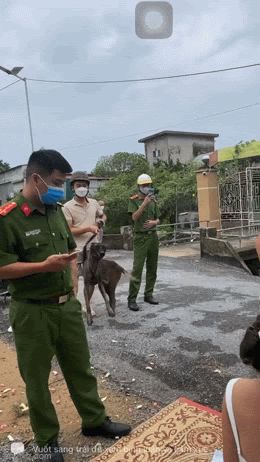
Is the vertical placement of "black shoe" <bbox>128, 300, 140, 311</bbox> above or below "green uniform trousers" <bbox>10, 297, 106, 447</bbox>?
below

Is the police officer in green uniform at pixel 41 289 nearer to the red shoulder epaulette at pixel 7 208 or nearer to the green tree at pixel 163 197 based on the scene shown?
the red shoulder epaulette at pixel 7 208

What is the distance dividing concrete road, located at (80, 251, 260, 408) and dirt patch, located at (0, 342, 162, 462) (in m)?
0.15

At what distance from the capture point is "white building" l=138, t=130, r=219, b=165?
28203 millimetres

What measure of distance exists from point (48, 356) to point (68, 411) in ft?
3.03

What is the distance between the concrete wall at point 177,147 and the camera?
28.2 metres

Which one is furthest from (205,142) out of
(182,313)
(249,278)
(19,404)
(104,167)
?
(19,404)

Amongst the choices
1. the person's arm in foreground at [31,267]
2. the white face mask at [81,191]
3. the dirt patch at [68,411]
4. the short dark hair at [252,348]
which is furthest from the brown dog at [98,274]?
the short dark hair at [252,348]

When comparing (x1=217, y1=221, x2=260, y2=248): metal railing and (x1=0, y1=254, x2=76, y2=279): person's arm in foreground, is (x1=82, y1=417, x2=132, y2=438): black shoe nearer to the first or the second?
(x1=0, y1=254, x2=76, y2=279): person's arm in foreground

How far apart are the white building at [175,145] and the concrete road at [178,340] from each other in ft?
73.2

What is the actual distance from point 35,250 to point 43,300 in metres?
0.29

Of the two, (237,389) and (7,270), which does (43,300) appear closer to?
(7,270)

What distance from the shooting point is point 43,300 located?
7.78 feet

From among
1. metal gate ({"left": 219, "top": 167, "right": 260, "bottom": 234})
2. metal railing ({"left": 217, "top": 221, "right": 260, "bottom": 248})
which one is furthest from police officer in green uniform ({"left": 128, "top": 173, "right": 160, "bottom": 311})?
metal gate ({"left": 219, "top": 167, "right": 260, "bottom": 234})

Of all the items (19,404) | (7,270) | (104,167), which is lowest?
(19,404)
